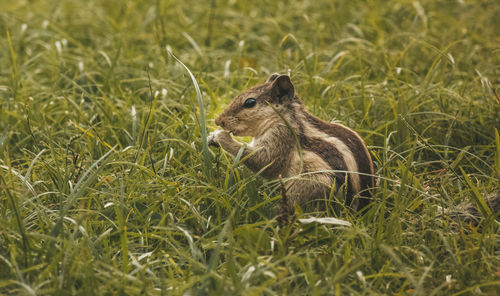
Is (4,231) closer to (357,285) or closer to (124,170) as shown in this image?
(124,170)

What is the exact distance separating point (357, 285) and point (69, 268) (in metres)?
1.19

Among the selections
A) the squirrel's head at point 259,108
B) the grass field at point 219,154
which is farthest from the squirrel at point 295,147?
the grass field at point 219,154

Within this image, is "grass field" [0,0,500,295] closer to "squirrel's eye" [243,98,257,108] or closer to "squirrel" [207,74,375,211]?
"squirrel" [207,74,375,211]

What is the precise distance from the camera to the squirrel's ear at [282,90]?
10.7 ft

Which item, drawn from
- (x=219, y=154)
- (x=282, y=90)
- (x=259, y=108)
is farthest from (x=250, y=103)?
(x=219, y=154)

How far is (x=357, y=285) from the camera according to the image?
8.25 feet

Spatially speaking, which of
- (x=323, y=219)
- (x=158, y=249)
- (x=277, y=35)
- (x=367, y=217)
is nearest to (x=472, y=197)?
(x=367, y=217)

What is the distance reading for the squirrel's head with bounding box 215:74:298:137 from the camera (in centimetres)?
327

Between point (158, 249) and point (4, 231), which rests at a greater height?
point (4, 231)

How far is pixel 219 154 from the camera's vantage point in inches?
136

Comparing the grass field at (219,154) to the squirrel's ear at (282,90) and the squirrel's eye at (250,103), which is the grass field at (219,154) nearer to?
the squirrel's eye at (250,103)

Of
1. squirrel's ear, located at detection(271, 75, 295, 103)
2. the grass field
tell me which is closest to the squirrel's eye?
squirrel's ear, located at detection(271, 75, 295, 103)

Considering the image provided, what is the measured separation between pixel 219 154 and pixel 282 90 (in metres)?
0.53

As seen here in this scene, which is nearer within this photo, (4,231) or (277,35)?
(4,231)
